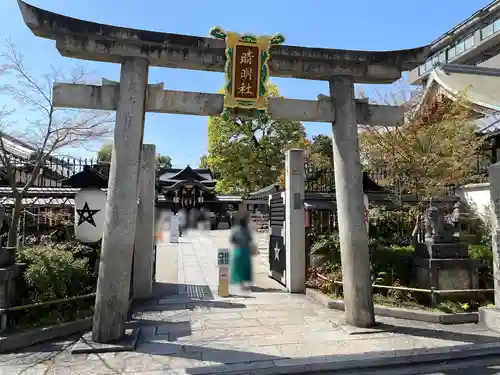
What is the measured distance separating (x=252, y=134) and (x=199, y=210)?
830cm

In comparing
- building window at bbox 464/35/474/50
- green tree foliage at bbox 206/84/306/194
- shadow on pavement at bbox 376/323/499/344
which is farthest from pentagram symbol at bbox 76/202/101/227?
building window at bbox 464/35/474/50

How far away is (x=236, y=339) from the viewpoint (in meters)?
6.38

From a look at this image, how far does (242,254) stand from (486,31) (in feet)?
116

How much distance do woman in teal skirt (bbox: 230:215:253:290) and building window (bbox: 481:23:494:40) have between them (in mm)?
33968

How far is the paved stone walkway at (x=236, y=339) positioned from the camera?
5293 millimetres

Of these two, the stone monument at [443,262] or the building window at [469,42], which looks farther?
the building window at [469,42]

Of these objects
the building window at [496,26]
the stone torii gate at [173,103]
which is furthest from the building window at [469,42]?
the stone torii gate at [173,103]

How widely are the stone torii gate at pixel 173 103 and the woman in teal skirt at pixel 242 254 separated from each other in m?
3.50

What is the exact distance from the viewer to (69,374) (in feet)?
16.3

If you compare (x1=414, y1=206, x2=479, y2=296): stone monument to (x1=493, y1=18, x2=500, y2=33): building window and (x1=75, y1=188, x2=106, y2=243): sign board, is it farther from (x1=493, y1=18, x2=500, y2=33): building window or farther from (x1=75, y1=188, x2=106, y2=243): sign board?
(x1=493, y1=18, x2=500, y2=33): building window

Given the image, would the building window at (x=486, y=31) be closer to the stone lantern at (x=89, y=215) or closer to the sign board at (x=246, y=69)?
the sign board at (x=246, y=69)

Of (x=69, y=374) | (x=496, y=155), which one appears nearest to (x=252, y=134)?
(x=496, y=155)

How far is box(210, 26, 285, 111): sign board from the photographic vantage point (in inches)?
267

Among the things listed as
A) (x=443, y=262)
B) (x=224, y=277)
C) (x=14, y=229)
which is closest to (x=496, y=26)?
(x=443, y=262)
